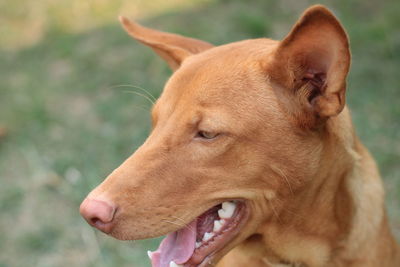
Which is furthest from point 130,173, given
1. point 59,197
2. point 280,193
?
point 59,197

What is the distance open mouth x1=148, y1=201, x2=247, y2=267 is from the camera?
311 cm

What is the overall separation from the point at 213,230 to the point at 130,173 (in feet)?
1.75

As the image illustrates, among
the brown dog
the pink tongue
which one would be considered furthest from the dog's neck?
the pink tongue

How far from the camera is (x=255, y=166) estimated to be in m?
3.02

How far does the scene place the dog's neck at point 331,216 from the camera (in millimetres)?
3229

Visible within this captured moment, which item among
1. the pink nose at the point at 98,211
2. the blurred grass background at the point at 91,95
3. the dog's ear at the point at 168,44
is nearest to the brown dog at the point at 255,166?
the pink nose at the point at 98,211

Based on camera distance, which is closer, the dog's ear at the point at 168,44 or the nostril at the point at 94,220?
the nostril at the point at 94,220

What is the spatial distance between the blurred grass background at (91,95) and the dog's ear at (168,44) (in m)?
2.05

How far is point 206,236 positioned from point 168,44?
128 cm

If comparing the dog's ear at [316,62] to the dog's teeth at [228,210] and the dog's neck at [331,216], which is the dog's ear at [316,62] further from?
the dog's teeth at [228,210]

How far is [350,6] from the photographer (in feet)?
26.3

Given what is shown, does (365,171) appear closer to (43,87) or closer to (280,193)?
(280,193)

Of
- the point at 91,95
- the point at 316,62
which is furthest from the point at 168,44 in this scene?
the point at 91,95

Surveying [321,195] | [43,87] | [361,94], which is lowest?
[43,87]
